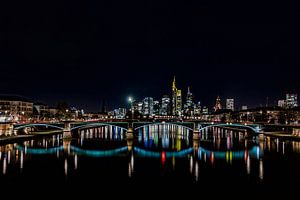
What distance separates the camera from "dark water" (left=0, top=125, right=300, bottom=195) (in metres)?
28.7

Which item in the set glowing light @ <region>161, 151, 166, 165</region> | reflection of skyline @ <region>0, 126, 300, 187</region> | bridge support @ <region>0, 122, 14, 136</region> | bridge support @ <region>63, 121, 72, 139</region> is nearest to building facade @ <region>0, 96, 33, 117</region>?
bridge support @ <region>63, 121, 72, 139</region>

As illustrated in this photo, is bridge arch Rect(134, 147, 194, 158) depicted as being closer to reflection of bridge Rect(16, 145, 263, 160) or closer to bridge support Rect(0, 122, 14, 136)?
reflection of bridge Rect(16, 145, 263, 160)

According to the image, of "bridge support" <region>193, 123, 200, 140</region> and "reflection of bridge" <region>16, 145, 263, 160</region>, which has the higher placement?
"bridge support" <region>193, 123, 200, 140</region>

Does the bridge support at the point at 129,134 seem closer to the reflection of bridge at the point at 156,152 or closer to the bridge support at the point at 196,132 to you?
the bridge support at the point at 196,132

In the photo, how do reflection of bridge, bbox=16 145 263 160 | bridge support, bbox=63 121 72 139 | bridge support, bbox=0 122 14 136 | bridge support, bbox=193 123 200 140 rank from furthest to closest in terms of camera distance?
bridge support, bbox=193 123 200 140, bridge support, bbox=63 121 72 139, bridge support, bbox=0 122 14 136, reflection of bridge, bbox=16 145 263 160

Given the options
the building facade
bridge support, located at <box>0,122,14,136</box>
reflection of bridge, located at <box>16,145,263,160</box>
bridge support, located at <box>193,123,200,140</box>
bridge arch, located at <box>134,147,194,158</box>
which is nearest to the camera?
reflection of bridge, located at <box>16,145,263,160</box>

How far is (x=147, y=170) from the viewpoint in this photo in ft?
120

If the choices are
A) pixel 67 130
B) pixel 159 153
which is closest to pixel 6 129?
pixel 67 130

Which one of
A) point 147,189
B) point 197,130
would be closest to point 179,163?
point 147,189

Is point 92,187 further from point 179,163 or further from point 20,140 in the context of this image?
point 20,140

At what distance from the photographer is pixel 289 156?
4484 cm

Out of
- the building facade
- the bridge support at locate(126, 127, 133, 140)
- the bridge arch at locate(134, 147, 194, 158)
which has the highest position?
the building facade

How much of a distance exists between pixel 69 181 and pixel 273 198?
732 inches

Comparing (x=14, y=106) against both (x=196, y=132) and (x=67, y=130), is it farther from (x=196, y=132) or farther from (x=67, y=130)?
(x=196, y=132)
